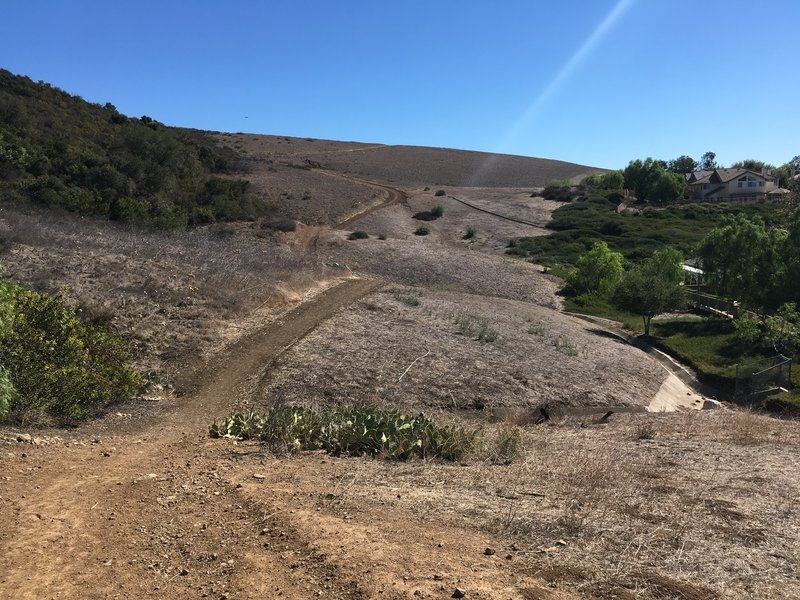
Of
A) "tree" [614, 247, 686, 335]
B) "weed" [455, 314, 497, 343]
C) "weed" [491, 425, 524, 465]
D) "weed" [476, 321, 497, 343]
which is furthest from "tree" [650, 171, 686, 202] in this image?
"weed" [491, 425, 524, 465]

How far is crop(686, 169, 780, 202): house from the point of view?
94.2m

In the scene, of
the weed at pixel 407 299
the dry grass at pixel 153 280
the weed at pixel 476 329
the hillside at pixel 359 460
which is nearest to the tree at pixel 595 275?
the hillside at pixel 359 460

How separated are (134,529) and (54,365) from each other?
553 centimetres

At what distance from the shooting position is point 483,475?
736 centimetres

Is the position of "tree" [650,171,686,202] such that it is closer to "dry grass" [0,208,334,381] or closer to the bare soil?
the bare soil

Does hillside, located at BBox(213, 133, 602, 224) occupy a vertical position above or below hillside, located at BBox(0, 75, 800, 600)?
above

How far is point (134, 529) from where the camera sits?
5.23 metres

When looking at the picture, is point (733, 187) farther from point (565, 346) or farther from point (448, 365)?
point (448, 365)

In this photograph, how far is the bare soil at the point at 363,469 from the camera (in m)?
4.37

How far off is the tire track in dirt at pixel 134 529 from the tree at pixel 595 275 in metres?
30.8

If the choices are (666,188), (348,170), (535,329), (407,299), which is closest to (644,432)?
(535,329)

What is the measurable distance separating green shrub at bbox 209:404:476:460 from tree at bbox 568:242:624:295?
28.9 m

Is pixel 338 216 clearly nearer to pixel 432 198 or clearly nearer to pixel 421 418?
pixel 432 198

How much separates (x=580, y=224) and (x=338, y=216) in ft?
86.1
